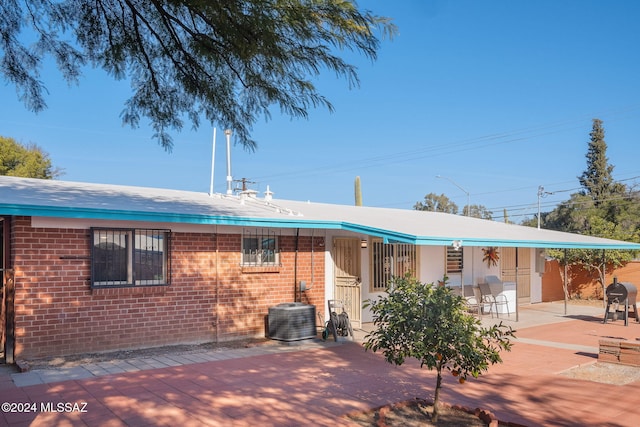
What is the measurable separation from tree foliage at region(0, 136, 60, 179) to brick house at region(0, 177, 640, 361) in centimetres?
1913

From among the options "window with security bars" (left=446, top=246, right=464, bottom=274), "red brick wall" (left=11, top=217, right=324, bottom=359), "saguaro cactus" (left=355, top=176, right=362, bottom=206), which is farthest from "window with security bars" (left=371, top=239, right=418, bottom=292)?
"saguaro cactus" (left=355, top=176, right=362, bottom=206)

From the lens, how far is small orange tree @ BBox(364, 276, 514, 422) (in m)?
5.39

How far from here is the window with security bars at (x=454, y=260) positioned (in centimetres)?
1565

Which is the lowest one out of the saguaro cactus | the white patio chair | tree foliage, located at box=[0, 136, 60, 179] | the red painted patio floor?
the red painted patio floor

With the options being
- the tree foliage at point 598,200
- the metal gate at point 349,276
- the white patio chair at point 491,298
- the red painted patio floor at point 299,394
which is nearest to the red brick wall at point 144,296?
the metal gate at point 349,276

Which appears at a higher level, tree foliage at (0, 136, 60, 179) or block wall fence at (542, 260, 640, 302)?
tree foliage at (0, 136, 60, 179)

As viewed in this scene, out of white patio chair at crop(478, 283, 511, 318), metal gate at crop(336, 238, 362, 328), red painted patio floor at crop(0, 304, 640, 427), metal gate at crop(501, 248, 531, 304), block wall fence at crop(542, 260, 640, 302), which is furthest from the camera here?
block wall fence at crop(542, 260, 640, 302)

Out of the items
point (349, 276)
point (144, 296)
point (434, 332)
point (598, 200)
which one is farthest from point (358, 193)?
point (598, 200)

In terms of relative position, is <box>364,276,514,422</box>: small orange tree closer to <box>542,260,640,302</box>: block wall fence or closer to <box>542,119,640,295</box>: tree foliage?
<box>542,260,640,302</box>: block wall fence

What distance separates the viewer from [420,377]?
8109mm

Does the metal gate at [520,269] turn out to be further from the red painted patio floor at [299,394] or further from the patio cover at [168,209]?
the red painted patio floor at [299,394]

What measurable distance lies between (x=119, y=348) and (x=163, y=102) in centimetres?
495

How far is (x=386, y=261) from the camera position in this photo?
46.4 feet

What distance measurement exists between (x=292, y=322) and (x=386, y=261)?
4184 mm
